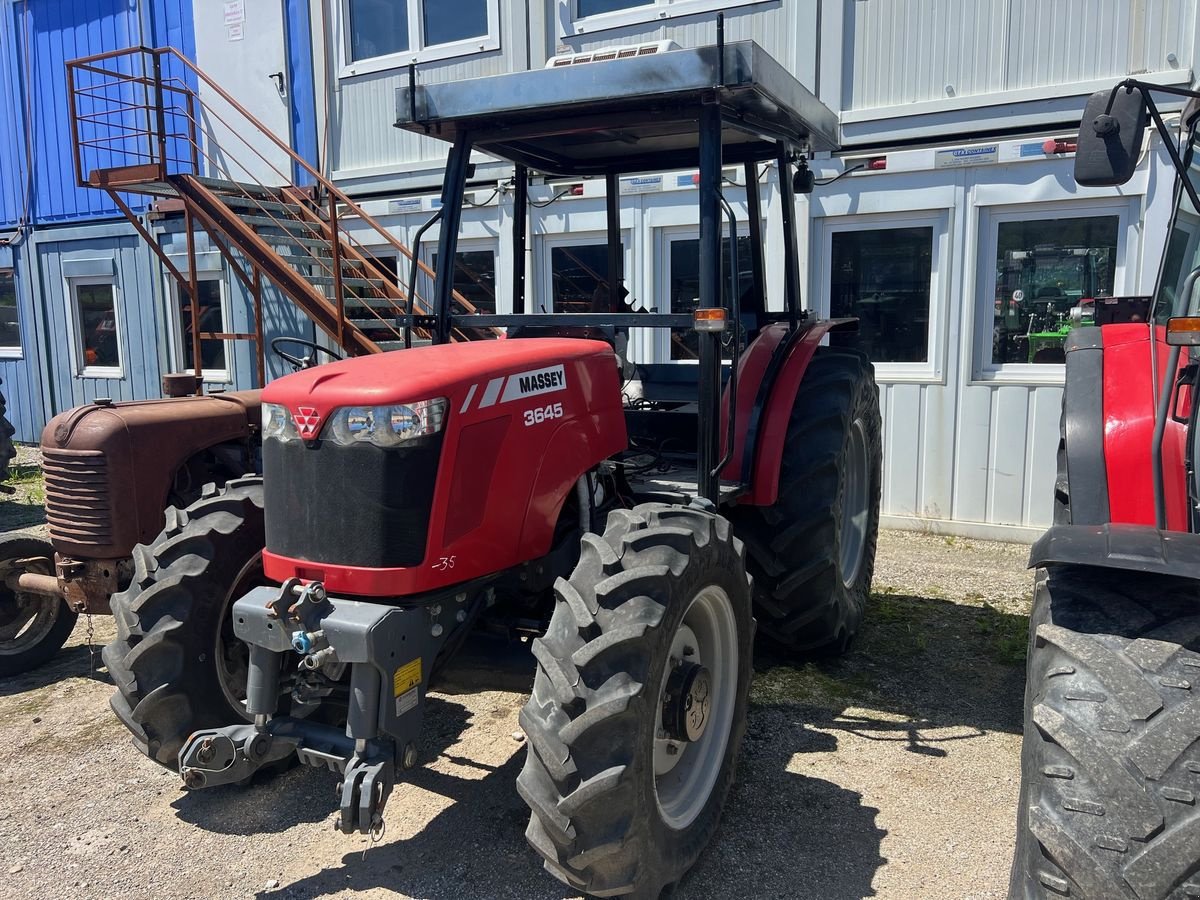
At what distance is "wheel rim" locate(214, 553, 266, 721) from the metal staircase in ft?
9.57

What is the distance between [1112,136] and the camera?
244cm

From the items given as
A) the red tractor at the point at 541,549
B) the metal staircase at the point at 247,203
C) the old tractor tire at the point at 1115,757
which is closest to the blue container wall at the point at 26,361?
the metal staircase at the point at 247,203

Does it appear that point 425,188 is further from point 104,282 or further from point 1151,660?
point 1151,660

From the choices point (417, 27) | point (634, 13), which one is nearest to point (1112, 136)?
point (634, 13)

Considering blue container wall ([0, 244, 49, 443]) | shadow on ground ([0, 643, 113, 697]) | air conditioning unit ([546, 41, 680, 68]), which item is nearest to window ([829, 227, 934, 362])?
air conditioning unit ([546, 41, 680, 68])

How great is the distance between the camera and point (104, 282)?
11.3 metres

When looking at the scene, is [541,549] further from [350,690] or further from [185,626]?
[185,626]

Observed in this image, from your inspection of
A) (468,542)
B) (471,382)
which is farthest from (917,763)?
(471,382)

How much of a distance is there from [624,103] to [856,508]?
2.58 meters

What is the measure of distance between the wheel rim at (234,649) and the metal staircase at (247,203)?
115 inches

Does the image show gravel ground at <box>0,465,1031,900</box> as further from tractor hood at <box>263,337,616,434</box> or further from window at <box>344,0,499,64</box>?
window at <box>344,0,499,64</box>

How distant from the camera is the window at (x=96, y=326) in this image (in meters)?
11.4

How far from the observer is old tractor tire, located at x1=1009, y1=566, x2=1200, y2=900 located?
6.30ft

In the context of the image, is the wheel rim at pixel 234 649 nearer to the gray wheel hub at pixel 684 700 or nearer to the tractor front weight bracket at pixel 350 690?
the tractor front weight bracket at pixel 350 690
